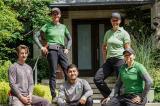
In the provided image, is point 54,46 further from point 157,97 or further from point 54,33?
point 157,97

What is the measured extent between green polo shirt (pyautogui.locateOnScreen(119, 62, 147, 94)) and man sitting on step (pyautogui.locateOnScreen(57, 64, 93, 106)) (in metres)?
0.64

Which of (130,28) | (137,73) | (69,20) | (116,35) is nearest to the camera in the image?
(137,73)

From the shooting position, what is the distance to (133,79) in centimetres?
909

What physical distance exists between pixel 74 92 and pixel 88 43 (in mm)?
11315

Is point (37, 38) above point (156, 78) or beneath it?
above

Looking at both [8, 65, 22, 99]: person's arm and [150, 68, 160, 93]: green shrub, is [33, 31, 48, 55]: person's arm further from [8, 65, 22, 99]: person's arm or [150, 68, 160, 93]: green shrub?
[150, 68, 160, 93]: green shrub

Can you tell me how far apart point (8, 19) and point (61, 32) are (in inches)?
150

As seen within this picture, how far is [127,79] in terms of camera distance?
914 cm

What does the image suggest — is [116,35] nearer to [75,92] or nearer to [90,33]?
[75,92]

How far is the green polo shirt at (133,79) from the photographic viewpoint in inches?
357

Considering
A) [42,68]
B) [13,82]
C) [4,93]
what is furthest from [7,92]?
[42,68]

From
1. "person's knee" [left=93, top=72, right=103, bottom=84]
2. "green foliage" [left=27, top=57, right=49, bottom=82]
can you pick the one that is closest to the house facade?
"green foliage" [left=27, top=57, right=49, bottom=82]

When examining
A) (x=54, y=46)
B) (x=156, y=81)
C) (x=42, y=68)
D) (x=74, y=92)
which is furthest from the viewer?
(x=42, y=68)

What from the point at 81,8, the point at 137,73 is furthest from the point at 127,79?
Answer: the point at 81,8
